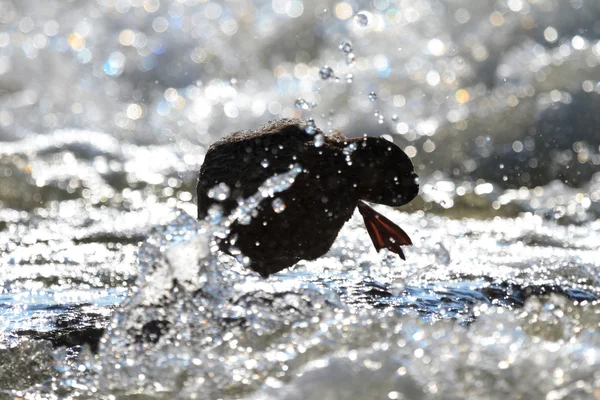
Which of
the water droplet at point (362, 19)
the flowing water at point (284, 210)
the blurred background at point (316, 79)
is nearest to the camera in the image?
the flowing water at point (284, 210)

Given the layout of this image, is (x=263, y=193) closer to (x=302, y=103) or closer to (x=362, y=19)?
(x=302, y=103)

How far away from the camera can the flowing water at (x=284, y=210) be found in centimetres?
214

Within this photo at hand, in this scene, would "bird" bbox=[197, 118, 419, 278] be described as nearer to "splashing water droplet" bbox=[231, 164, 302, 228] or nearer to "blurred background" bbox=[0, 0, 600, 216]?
"splashing water droplet" bbox=[231, 164, 302, 228]

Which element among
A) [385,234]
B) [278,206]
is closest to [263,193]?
[278,206]

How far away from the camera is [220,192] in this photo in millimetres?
2709

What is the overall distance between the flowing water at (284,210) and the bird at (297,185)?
6 cm

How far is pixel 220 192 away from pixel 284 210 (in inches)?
8.7

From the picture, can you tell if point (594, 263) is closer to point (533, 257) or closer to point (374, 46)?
point (533, 257)

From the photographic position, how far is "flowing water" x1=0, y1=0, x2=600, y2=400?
2.14m

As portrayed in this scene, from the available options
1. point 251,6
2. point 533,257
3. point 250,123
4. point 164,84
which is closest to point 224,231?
point 533,257

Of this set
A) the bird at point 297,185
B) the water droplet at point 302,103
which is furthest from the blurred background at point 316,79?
the bird at point 297,185

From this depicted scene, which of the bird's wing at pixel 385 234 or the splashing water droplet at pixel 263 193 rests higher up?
the splashing water droplet at pixel 263 193

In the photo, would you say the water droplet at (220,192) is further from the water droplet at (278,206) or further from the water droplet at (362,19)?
the water droplet at (362,19)

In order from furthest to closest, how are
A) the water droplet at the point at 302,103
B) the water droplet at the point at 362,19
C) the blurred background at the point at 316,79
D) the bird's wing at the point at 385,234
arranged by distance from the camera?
the blurred background at the point at 316,79, the water droplet at the point at 362,19, the water droplet at the point at 302,103, the bird's wing at the point at 385,234
